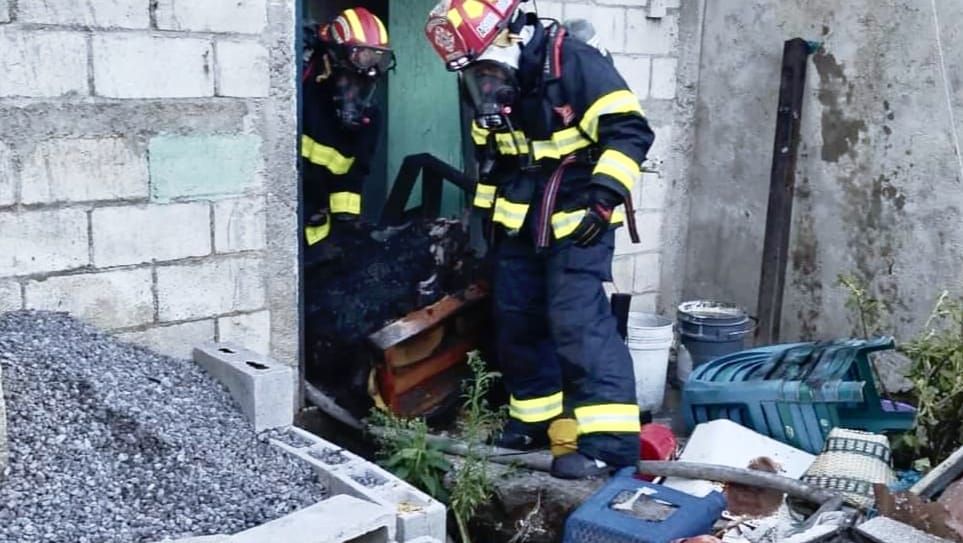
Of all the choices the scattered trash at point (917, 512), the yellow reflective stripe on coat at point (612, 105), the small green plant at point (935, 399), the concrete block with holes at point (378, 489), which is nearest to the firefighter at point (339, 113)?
the yellow reflective stripe on coat at point (612, 105)

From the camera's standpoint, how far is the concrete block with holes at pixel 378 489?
3004 millimetres

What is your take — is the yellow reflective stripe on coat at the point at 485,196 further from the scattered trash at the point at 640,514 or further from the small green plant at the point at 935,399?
the small green plant at the point at 935,399

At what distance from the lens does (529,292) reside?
14.3 ft

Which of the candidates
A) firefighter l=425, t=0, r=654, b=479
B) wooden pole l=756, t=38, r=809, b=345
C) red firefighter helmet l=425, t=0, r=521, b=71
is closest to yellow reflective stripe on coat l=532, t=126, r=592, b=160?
firefighter l=425, t=0, r=654, b=479

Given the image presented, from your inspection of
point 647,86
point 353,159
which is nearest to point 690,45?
point 647,86

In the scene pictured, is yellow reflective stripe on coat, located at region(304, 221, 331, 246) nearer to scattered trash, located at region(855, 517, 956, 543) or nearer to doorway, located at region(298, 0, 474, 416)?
doorway, located at region(298, 0, 474, 416)

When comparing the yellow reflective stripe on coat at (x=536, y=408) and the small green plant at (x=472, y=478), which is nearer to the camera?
the small green plant at (x=472, y=478)

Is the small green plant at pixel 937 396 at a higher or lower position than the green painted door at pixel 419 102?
lower

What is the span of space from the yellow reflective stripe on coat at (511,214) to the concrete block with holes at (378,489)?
48.9 inches

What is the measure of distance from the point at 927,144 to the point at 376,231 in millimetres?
Answer: 2690

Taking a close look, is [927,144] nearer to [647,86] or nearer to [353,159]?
[647,86]

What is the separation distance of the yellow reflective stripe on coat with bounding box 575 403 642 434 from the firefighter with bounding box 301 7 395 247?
5.18ft

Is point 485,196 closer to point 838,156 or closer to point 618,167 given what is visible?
point 618,167

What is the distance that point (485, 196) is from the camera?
441cm
